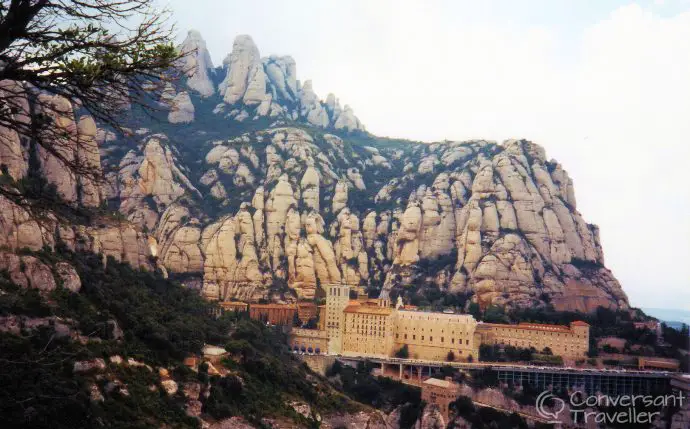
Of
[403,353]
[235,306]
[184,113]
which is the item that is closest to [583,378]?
[403,353]

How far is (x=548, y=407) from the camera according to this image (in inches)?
3450

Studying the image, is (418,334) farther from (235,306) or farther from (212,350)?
(212,350)

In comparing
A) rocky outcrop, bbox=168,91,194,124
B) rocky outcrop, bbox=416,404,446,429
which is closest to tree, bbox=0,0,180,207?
rocky outcrop, bbox=416,404,446,429

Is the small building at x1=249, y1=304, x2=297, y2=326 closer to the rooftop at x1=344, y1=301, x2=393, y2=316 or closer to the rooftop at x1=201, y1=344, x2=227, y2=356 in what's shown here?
the rooftop at x1=344, y1=301, x2=393, y2=316

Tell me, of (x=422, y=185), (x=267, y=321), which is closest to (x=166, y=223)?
(x=267, y=321)

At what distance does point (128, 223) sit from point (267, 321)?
32.1 metres

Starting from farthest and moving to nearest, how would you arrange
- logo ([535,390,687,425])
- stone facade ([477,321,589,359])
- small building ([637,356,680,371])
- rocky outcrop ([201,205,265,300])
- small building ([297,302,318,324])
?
rocky outcrop ([201,205,265,300]) < small building ([297,302,318,324]) < stone facade ([477,321,589,359]) < small building ([637,356,680,371]) < logo ([535,390,687,425])

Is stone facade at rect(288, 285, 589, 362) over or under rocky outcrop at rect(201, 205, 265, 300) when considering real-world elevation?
under

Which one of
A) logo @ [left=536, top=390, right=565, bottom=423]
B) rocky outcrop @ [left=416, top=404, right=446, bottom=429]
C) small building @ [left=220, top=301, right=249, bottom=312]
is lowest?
rocky outcrop @ [left=416, top=404, right=446, bottom=429]

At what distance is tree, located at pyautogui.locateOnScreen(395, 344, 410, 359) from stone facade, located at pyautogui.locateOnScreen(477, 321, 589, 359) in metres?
10.5

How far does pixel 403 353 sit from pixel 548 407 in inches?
845

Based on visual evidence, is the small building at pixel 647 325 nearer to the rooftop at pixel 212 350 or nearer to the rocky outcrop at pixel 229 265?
the rocky outcrop at pixel 229 265

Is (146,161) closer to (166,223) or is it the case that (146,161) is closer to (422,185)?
(166,223)

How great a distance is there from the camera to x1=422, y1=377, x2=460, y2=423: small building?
271 feet
